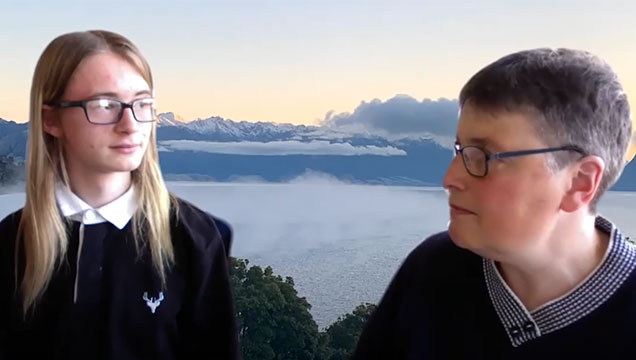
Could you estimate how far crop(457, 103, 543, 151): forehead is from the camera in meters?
0.88

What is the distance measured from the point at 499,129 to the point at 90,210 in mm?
822

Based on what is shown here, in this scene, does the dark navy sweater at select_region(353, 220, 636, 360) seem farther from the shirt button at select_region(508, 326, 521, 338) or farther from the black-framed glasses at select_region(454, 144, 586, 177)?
the black-framed glasses at select_region(454, 144, 586, 177)

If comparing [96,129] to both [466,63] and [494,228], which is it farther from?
[466,63]

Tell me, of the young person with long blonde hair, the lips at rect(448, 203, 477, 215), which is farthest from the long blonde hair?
the lips at rect(448, 203, 477, 215)

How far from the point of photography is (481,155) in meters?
0.92

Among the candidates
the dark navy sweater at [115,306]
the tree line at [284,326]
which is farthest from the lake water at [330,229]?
the dark navy sweater at [115,306]

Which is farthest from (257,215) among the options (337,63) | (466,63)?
(466,63)

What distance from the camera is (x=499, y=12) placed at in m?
1.98

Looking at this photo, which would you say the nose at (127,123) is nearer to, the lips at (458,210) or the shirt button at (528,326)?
the lips at (458,210)

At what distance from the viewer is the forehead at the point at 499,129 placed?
0.88 m

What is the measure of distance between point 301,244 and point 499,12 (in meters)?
0.95

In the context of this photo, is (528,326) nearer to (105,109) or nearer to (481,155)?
(481,155)

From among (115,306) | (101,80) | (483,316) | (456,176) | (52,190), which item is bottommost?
(115,306)

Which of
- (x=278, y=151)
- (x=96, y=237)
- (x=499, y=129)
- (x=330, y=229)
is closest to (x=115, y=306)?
(x=96, y=237)
